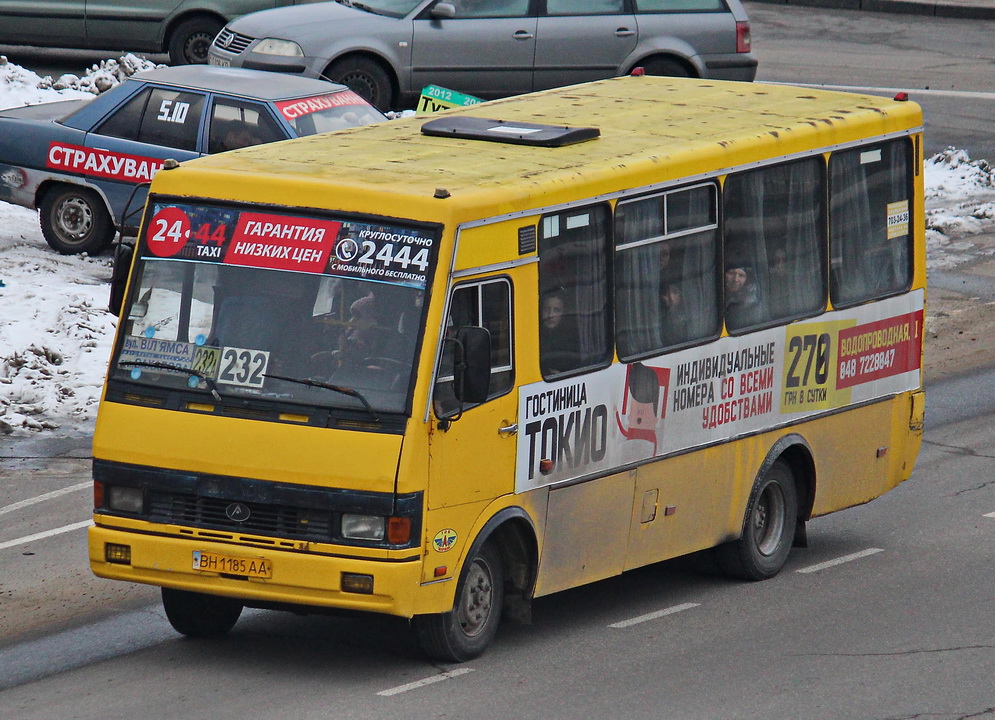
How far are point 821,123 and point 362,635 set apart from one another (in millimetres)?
4214

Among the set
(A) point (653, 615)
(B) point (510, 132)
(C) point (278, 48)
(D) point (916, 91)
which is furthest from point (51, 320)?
(D) point (916, 91)

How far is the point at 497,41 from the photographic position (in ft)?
69.3

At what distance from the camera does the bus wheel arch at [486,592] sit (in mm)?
8578

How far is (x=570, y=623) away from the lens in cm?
980

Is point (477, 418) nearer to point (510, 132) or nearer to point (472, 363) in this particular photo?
point (472, 363)

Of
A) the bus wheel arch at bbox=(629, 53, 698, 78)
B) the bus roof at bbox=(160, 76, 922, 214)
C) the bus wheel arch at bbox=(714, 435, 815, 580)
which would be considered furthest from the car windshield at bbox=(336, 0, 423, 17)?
the bus wheel arch at bbox=(714, 435, 815, 580)

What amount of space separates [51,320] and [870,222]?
23.3 feet

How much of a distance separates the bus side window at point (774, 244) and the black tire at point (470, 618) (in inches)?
92.2

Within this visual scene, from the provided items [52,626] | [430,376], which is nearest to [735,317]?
[430,376]

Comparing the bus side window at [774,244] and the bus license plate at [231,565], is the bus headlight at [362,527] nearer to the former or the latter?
the bus license plate at [231,565]

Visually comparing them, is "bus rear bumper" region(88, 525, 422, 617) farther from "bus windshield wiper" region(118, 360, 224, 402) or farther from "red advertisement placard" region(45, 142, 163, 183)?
"red advertisement placard" region(45, 142, 163, 183)

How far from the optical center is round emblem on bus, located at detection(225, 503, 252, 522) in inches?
325

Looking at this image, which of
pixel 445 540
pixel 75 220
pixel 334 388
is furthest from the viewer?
pixel 75 220

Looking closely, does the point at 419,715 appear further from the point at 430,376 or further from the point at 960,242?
the point at 960,242
